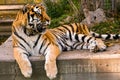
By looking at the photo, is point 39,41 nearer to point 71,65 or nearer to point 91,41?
point 71,65

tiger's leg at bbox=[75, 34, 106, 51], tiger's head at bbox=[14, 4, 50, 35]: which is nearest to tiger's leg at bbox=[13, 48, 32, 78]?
tiger's head at bbox=[14, 4, 50, 35]

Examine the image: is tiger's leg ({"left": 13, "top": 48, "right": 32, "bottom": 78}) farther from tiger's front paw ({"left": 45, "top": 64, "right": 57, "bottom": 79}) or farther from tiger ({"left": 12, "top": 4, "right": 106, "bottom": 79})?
tiger's front paw ({"left": 45, "top": 64, "right": 57, "bottom": 79})

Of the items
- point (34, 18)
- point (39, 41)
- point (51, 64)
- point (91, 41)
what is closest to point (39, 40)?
point (39, 41)

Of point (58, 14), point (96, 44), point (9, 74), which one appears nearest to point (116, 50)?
point (96, 44)

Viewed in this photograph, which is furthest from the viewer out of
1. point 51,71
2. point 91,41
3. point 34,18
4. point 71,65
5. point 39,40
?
point 91,41

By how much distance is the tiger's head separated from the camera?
242 inches

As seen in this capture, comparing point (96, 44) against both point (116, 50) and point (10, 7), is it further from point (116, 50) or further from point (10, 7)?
point (10, 7)

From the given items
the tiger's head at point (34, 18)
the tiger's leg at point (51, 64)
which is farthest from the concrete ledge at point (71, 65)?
the tiger's head at point (34, 18)

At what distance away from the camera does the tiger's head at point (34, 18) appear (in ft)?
20.2

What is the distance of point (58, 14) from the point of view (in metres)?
11.4

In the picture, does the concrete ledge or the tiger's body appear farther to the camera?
the concrete ledge

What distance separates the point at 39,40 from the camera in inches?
255

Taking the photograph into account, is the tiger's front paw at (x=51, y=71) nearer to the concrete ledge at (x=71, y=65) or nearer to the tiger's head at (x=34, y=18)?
the concrete ledge at (x=71, y=65)

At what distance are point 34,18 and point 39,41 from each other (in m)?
0.46
